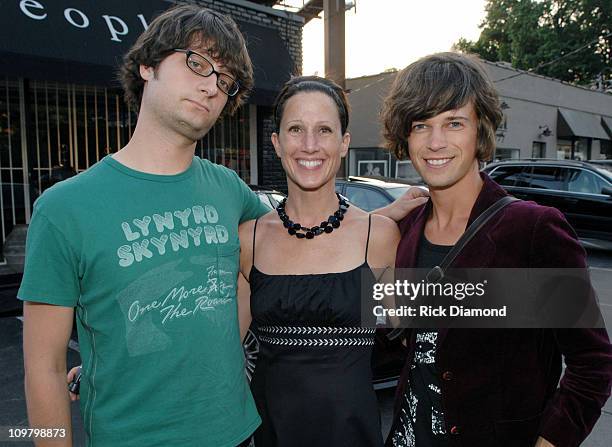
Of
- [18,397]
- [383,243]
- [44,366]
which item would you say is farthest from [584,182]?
[44,366]

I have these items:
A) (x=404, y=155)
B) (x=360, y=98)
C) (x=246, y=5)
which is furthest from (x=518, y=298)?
(x=360, y=98)

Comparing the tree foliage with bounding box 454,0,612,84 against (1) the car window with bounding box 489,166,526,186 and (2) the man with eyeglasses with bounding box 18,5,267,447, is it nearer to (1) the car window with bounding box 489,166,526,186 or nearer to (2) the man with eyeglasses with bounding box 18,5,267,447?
(1) the car window with bounding box 489,166,526,186

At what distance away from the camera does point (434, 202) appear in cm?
192

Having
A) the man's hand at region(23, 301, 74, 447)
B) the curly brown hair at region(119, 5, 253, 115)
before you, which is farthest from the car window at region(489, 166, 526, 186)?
the man's hand at region(23, 301, 74, 447)

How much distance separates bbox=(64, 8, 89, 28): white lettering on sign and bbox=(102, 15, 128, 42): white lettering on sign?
1.00 feet

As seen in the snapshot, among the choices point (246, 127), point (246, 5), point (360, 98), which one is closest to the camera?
point (246, 5)

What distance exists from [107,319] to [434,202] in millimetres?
1262

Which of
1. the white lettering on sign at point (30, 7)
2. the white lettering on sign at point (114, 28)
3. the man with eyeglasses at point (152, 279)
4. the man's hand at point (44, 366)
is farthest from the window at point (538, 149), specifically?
the man's hand at point (44, 366)

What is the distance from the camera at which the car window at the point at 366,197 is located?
19.3ft

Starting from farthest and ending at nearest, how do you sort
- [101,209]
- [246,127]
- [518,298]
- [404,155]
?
[246,127]
[404,155]
[518,298]
[101,209]

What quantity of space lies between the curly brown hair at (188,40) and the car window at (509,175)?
10162 mm

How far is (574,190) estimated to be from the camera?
32.9 ft

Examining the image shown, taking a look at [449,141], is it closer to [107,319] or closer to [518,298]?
[518,298]

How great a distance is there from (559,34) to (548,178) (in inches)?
1216
